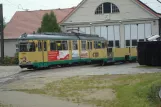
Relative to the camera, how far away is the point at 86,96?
16.0 meters

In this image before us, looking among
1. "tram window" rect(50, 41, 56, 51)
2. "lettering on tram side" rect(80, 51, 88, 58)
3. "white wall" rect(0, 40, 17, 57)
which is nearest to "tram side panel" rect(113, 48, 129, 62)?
"lettering on tram side" rect(80, 51, 88, 58)

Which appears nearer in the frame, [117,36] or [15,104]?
[15,104]

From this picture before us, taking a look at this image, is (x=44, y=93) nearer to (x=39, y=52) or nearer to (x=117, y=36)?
(x=39, y=52)

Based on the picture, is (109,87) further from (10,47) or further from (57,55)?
(10,47)

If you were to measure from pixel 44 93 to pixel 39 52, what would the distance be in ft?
51.1

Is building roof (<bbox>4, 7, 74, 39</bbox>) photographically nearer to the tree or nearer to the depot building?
the depot building

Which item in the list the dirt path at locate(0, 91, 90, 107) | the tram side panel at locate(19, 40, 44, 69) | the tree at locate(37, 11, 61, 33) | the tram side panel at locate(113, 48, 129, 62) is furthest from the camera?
the tree at locate(37, 11, 61, 33)

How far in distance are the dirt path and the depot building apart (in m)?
35.9

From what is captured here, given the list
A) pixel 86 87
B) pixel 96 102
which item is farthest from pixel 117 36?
pixel 96 102

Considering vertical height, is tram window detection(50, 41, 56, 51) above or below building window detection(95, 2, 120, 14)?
below

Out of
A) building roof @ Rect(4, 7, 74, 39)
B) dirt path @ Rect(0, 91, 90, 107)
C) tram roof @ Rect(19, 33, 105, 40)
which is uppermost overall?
building roof @ Rect(4, 7, 74, 39)

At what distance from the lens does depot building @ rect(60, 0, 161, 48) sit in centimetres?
5300

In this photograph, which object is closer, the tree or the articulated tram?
the articulated tram

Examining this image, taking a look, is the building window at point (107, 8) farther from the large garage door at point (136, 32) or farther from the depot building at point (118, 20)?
the large garage door at point (136, 32)
